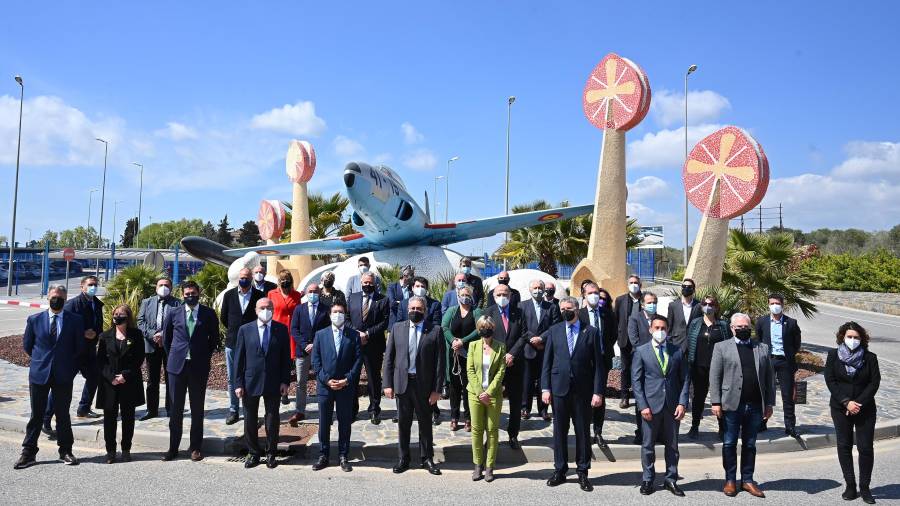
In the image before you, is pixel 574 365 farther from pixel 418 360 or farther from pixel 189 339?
pixel 189 339

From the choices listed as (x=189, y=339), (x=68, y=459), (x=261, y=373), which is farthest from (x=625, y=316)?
(x=68, y=459)

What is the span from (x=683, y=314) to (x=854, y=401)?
255 cm

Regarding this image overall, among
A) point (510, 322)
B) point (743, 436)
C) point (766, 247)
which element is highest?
point (766, 247)

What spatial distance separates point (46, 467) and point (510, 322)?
469 cm

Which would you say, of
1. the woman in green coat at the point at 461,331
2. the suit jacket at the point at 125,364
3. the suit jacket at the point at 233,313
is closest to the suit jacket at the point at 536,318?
the woman in green coat at the point at 461,331

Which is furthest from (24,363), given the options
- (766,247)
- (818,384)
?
(766,247)

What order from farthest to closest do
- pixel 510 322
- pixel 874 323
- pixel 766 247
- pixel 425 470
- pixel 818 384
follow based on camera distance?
pixel 874 323 → pixel 766 247 → pixel 818 384 → pixel 510 322 → pixel 425 470

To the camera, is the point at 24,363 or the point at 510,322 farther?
the point at 24,363

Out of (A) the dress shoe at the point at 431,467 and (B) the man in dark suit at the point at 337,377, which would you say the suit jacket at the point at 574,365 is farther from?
(B) the man in dark suit at the point at 337,377

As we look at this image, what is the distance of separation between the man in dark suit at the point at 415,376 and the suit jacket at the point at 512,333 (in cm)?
85

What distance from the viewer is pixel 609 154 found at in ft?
45.4

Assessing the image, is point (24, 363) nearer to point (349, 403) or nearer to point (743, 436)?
point (349, 403)

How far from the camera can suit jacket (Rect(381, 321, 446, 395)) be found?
5.67m

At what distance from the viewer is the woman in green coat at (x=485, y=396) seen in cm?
534
